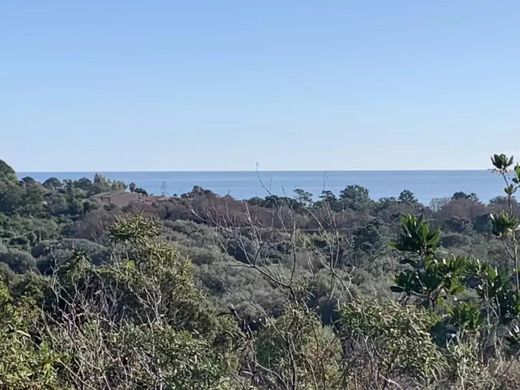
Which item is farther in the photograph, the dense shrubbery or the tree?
the tree

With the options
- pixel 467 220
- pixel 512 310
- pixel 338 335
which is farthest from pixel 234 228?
pixel 467 220

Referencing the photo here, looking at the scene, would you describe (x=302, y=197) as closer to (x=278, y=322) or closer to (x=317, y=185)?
(x=278, y=322)

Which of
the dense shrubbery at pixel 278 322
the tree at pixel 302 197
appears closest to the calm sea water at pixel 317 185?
the tree at pixel 302 197

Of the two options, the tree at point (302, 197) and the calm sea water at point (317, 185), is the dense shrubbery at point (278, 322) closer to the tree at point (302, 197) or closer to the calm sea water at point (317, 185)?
the tree at point (302, 197)

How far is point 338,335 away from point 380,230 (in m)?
11.3

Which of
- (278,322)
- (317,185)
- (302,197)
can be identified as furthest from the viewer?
(317,185)

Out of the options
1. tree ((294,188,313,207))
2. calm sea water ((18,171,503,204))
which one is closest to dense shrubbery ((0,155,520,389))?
tree ((294,188,313,207))

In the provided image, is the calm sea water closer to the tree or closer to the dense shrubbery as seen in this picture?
the tree

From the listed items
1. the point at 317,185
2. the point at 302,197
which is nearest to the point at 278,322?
the point at 302,197

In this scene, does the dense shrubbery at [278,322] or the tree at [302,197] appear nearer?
the dense shrubbery at [278,322]

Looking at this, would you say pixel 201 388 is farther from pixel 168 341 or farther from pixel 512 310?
pixel 512 310

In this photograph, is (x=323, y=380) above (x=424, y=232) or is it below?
below

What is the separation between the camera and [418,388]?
4.16 m

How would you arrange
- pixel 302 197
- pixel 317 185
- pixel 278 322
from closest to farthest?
1. pixel 278 322
2. pixel 302 197
3. pixel 317 185
